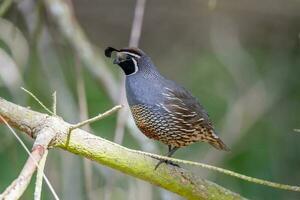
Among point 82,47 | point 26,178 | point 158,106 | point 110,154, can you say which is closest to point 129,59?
point 158,106

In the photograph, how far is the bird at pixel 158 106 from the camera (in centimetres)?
256

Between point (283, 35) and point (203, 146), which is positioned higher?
point (283, 35)

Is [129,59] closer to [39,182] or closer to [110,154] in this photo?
[110,154]

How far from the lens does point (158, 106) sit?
8.72 feet

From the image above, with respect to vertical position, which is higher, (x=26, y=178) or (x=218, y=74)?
(x=26, y=178)

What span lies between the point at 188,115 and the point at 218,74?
2.35 metres

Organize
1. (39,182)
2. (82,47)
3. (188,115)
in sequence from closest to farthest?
(39,182) → (188,115) → (82,47)

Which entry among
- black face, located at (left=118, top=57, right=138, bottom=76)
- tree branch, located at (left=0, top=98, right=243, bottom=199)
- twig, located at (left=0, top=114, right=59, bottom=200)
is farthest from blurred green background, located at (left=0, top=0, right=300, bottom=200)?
twig, located at (left=0, top=114, right=59, bottom=200)

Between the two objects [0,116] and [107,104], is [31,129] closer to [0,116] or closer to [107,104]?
[0,116]

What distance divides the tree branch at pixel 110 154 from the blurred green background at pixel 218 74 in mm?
1618

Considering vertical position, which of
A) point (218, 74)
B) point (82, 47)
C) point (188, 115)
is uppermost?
point (82, 47)

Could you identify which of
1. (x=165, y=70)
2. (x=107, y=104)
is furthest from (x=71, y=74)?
(x=165, y=70)

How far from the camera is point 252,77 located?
4.91 metres

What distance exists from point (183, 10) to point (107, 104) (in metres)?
1.00
